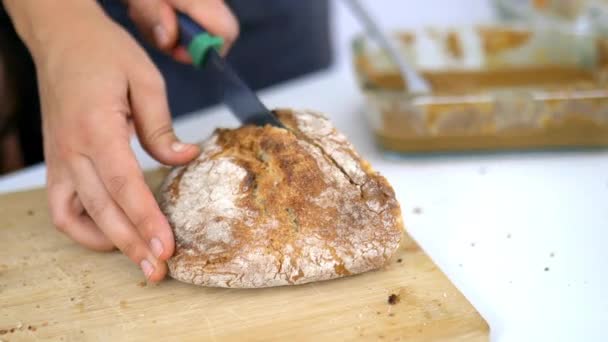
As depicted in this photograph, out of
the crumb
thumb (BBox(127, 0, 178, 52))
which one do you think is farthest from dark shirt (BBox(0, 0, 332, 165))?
the crumb

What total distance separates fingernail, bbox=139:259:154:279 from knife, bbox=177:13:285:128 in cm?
36

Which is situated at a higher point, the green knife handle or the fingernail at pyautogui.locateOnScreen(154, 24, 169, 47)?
the green knife handle

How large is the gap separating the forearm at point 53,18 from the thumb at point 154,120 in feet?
0.55

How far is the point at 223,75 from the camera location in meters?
1.29

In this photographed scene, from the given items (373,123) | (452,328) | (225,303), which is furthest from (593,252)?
(225,303)

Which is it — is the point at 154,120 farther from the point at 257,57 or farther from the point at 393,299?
the point at 257,57

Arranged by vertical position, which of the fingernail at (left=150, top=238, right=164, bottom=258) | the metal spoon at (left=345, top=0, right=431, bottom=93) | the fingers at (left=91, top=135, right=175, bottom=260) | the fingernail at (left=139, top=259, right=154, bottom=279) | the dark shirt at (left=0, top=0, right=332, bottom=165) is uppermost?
the metal spoon at (left=345, top=0, right=431, bottom=93)

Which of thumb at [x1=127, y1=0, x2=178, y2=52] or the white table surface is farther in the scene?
thumb at [x1=127, y1=0, x2=178, y2=52]

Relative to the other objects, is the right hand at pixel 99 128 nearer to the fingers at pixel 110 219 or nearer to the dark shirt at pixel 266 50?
the fingers at pixel 110 219

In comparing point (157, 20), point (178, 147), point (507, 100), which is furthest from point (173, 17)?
point (507, 100)

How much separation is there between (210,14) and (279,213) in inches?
21.2

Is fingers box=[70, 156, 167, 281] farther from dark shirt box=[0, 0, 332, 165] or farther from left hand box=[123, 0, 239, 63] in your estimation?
dark shirt box=[0, 0, 332, 165]

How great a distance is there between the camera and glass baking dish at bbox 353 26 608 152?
1492 mm

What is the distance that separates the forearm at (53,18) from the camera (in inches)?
49.7
